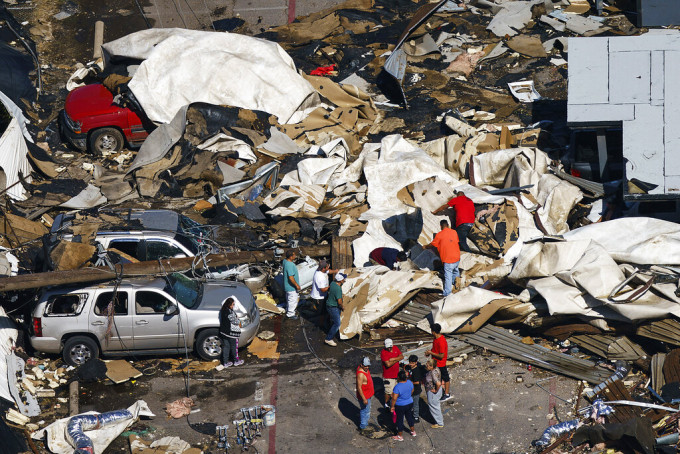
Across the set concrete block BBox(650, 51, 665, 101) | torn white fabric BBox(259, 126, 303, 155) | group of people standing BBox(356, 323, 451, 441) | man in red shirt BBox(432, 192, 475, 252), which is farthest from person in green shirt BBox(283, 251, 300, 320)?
concrete block BBox(650, 51, 665, 101)

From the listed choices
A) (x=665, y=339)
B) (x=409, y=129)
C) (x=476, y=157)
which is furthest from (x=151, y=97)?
(x=665, y=339)

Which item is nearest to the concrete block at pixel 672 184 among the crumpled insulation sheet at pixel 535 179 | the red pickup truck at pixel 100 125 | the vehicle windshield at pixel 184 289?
the crumpled insulation sheet at pixel 535 179

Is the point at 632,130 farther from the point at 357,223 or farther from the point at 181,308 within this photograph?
the point at 181,308

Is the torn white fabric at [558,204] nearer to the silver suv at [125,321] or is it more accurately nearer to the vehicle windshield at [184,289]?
the silver suv at [125,321]

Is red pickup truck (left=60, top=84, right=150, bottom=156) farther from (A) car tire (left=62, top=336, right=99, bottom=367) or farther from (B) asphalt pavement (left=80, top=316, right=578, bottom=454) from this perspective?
(B) asphalt pavement (left=80, top=316, right=578, bottom=454)

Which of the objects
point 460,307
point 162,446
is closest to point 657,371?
point 460,307

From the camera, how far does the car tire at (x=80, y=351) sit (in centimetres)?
1409

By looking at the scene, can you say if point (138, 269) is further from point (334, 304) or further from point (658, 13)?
point (658, 13)

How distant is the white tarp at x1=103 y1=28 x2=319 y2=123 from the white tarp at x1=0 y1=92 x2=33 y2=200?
9.70ft

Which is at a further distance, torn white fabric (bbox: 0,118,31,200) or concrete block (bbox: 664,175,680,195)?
torn white fabric (bbox: 0,118,31,200)

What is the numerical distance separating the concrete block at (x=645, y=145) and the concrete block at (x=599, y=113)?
Answer: 16 cm

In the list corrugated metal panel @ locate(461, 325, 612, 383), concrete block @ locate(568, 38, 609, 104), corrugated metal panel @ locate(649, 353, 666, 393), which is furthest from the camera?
concrete block @ locate(568, 38, 609, 104)

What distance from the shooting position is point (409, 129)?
21.2 metres

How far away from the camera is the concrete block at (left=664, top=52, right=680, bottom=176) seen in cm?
1606
